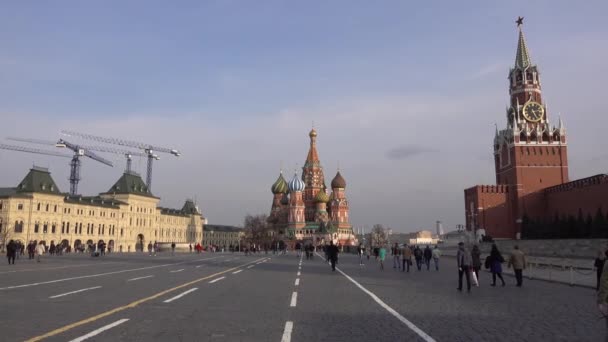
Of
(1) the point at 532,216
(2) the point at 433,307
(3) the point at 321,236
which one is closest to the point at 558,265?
(2) the point at 433,307

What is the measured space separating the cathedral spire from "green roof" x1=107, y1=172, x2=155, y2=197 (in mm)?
76718

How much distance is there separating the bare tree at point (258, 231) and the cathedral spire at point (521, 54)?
58.6 meters

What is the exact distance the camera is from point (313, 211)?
378ft

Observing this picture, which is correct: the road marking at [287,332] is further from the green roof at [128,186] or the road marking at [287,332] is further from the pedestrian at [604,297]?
the green roof at [128,186]

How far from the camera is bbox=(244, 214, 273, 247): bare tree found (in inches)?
4227

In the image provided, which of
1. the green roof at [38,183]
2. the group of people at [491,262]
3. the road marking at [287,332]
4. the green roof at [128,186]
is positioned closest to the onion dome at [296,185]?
the green roof at [128,186]

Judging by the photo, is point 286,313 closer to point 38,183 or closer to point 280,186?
point 38,183

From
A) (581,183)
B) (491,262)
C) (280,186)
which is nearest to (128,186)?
(280,186)

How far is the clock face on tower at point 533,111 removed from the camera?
272ft

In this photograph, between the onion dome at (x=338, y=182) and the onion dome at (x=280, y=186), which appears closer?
the onion dome at (x=338, y=182)

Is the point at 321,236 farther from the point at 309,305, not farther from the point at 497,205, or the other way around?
the point at 309,305

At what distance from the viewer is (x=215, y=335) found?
794 centimetres

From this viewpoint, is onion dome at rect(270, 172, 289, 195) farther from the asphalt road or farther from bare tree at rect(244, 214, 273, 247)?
the asphalt road

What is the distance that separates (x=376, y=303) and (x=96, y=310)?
6514mm
